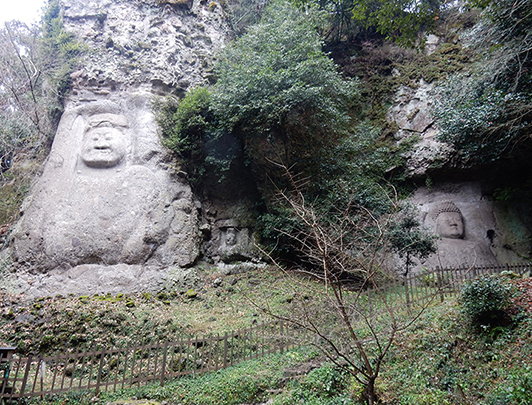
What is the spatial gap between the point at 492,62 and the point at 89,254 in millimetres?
14797

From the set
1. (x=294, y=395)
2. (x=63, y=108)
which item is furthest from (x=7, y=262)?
(x=294, y=395)

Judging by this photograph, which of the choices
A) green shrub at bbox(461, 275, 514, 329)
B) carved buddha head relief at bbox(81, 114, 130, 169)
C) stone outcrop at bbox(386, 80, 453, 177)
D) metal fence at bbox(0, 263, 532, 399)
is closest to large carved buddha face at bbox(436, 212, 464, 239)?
stone outcrop at bbox(386, 80, 453, 177)

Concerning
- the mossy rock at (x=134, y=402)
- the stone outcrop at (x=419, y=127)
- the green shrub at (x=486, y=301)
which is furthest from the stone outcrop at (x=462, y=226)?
the mossy rock at (x=134, y=402)

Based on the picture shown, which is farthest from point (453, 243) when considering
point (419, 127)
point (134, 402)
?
point (134, 402)

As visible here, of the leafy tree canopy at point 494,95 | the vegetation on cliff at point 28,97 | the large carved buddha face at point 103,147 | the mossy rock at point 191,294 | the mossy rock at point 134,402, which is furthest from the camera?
the vegetation on cliff at point 28,97

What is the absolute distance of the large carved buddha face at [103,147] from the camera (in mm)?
12328

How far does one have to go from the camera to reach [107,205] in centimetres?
1171

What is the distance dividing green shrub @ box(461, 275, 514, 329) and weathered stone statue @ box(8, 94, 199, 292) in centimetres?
872

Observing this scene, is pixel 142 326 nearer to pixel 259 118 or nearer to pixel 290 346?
pixel 290 346

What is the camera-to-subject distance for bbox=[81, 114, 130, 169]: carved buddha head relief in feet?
40.5

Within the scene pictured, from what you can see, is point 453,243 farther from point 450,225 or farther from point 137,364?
point 137,364

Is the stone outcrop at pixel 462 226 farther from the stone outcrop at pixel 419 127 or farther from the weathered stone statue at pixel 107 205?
the weathered stone statue at pixel 107 205

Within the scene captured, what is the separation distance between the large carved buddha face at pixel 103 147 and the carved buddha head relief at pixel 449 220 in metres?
13.0

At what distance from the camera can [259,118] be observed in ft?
40.4
